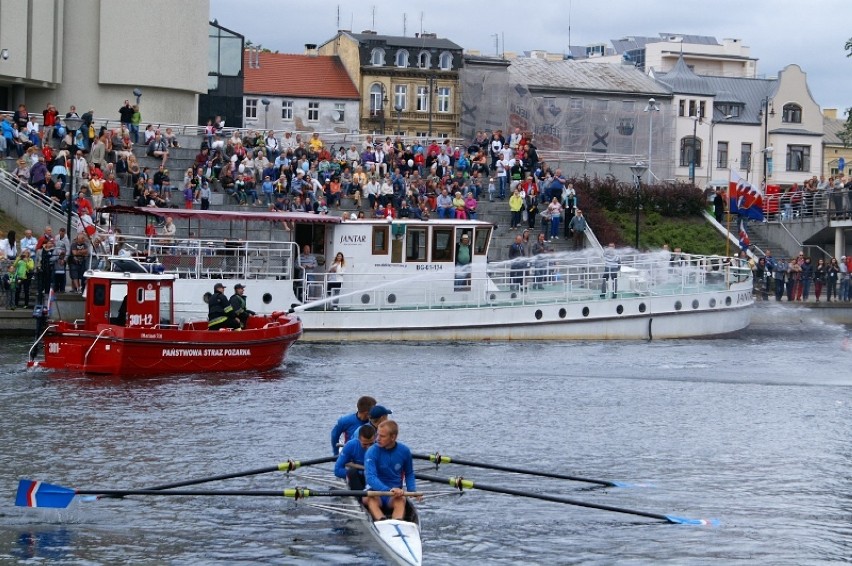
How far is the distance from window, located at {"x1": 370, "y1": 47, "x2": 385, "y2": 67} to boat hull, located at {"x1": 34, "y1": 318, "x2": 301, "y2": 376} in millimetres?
62011

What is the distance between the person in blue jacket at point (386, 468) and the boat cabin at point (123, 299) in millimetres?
15725

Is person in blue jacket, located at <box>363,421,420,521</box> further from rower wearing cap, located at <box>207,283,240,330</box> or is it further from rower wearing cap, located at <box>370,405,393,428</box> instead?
rower wearing cap, located at <box>207,283,240,330</box>

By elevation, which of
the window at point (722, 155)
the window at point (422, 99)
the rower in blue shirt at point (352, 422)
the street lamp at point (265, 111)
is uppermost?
the window at point (422, 99)

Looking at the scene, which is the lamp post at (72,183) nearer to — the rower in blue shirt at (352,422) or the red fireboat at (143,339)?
the red fireboat at (143,339)

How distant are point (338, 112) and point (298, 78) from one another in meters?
3.48

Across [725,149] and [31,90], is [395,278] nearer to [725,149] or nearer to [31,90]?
[31,90]

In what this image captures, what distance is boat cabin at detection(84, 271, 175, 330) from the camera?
3559cm

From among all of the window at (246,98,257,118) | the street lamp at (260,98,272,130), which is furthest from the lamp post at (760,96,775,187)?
the window at (246,98,257,118)

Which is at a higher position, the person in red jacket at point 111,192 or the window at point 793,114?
the window at point 793,114

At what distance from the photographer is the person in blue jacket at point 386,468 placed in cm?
2047

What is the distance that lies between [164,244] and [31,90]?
1913cm

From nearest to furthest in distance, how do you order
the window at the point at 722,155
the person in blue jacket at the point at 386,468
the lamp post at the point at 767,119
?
the person in blue jacket at the point at 386,468 < the window at the point at 722,155 < the lamp post at the point at 767,119

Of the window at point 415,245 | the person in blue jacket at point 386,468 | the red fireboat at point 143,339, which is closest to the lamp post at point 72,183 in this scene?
the red fireboat at point 143,339

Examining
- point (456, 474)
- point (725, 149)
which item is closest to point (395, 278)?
point (456, 474)
